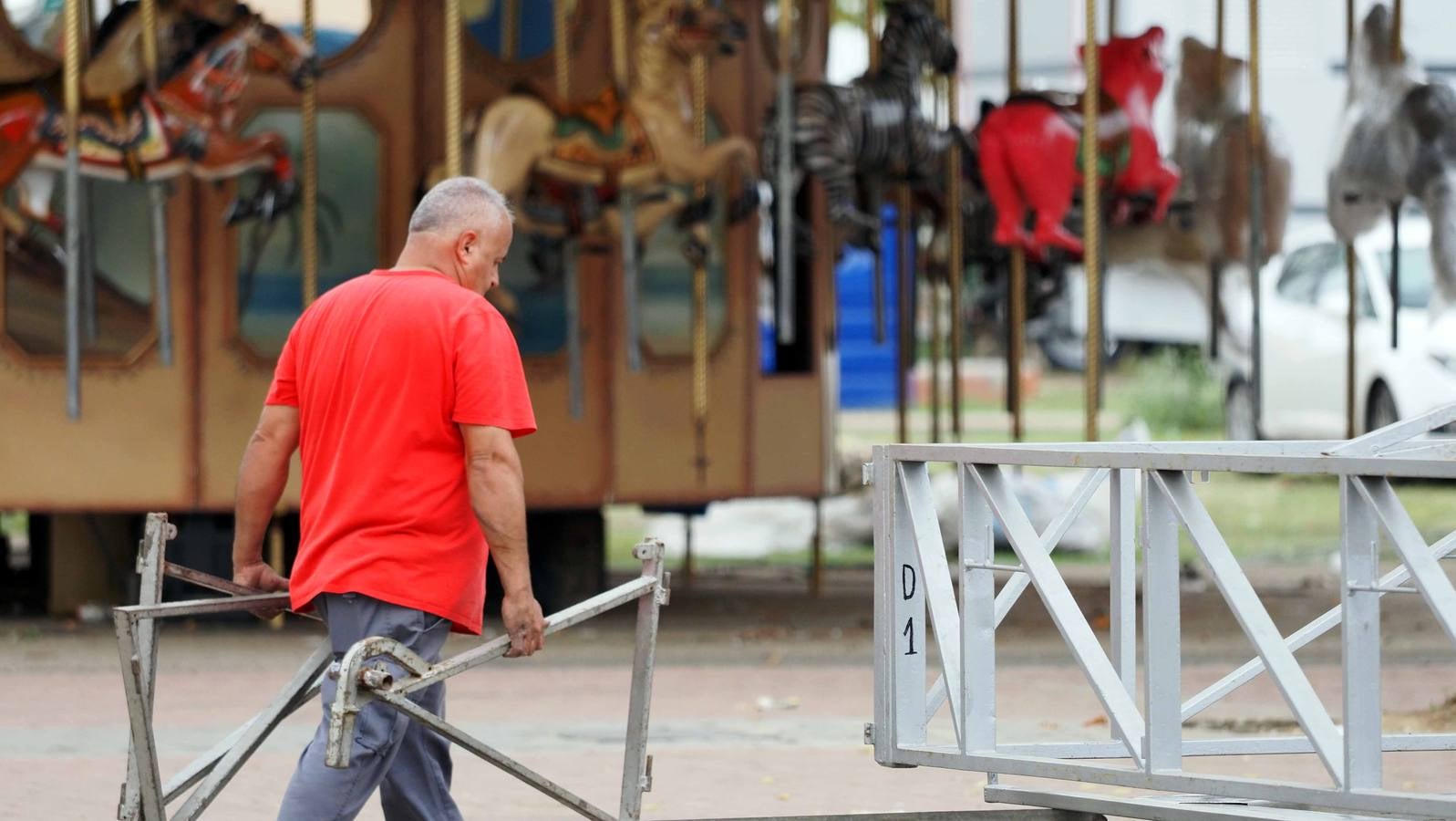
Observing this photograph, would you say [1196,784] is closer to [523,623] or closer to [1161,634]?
[1161,634]

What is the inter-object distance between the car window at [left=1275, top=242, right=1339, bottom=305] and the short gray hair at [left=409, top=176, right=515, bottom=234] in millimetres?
14025

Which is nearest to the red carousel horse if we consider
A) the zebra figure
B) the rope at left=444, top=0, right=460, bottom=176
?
the rope at left=444, top=0, right=460, bottom=176

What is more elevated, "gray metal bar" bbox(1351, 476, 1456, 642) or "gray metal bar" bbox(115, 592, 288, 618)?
"gray metal bar" bbox(1351, 476, 1456, 642)

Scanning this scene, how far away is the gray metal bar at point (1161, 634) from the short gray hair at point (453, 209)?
1636mm

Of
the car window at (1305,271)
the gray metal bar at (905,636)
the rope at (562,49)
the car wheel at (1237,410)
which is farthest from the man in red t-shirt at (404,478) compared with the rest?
the car wheel at (1237,410)

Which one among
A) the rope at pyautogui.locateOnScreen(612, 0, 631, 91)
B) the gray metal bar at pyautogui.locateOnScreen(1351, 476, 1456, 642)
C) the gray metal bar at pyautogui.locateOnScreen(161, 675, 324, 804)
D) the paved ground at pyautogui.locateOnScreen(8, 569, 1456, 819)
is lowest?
the paved ground at pyautogui.locateOnScreen(8, 569, 1456, 819)

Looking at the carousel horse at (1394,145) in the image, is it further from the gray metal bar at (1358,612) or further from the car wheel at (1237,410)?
the gray metal bar at (1358,612)

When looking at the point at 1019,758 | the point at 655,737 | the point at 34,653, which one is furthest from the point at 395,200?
the point at 1019,758

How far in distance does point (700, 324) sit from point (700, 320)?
0.02 m

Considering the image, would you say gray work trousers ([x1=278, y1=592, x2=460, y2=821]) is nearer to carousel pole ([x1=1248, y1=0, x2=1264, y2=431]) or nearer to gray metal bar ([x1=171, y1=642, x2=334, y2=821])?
gray metal bar ([x1=171, y1=642, x2=334, y2=821])

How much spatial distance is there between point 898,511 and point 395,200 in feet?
21.3

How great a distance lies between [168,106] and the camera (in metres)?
10.1

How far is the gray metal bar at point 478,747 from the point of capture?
4.50 m

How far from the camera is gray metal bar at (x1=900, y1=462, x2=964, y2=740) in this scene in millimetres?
4949
